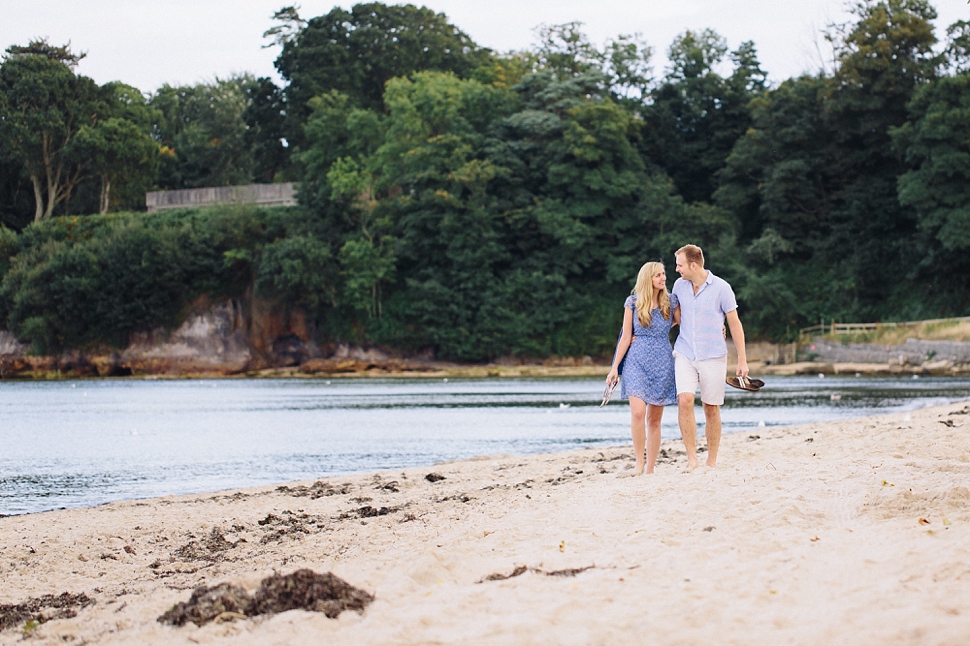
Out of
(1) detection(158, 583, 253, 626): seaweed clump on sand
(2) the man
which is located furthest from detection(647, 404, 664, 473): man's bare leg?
(1) detection(158, 583, 253, 626): seaweed clump on sand

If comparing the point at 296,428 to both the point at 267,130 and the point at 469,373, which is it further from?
the point at 267,130

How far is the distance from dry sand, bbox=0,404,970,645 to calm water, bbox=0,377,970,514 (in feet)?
14.0

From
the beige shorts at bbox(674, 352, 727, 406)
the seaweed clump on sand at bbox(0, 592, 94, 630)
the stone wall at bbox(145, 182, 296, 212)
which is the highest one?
the stone wall at bbox(145, 182, 296, 212)

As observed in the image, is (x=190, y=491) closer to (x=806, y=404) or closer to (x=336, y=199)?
(x=806, y=404)

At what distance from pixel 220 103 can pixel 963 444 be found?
287ft

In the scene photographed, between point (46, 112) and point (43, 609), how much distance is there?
226ft

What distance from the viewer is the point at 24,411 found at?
1225 inches

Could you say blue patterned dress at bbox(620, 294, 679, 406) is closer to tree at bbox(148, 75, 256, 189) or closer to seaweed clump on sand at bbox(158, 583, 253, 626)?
seaweed clump on sand at bbox(158, 583, 253, 626)

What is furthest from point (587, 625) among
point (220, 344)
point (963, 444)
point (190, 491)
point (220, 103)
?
point (220, 103)

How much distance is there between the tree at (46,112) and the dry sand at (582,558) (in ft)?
208

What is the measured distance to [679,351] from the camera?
8766 millimetres

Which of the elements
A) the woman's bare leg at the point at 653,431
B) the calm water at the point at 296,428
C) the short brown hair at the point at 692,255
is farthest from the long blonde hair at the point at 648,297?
the calm water at the point at 296,428

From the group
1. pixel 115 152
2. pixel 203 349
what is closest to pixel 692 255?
pixel 203 349

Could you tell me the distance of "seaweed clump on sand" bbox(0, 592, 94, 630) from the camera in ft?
19.0
